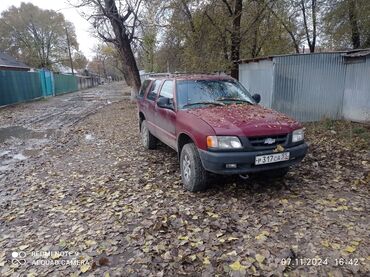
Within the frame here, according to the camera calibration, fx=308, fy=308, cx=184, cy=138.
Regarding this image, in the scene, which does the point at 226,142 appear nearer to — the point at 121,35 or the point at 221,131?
the point at 221,131

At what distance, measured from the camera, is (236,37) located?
484 inches

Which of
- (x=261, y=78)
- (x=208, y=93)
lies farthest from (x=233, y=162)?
(x=261, y=78)

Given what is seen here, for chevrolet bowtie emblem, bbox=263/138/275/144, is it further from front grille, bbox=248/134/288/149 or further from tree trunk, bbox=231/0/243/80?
tree trunk, bbox=231/0/243/80

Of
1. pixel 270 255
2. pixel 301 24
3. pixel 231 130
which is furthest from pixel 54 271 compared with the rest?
pixel 301 24

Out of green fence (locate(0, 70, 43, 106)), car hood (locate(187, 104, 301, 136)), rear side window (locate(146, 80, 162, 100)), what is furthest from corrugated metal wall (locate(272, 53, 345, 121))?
green fence (locate(0, 70, 43, 106))

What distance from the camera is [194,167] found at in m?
4.46

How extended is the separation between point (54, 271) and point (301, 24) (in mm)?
19891

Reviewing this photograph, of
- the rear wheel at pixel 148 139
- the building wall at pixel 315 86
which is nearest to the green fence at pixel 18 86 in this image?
the rear wheel at pixel 148 139

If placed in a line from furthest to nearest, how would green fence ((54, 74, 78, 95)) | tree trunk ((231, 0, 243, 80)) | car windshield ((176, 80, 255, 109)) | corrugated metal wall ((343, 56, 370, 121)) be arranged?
green fence ((54, 74, 78, 95)) → tree trunk ((231, 0, 243, 80)) → corrugated metal wall ((343, 56, 370, 121)) → car windshield ((176, 80, 255, 109))

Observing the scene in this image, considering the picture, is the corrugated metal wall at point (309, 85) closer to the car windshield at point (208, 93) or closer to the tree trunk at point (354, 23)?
the car windshield at point (208, 93)

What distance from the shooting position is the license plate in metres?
4.09

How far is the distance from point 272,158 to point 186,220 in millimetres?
1417

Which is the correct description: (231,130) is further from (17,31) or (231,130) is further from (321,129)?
(17,31)

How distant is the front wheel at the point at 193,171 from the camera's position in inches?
175
